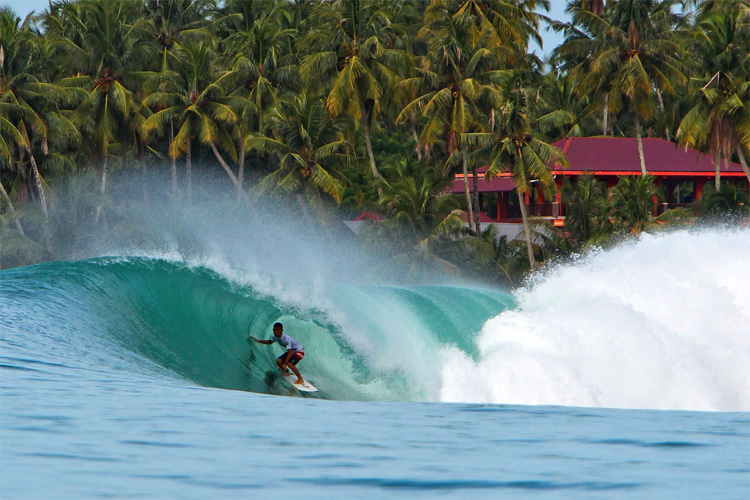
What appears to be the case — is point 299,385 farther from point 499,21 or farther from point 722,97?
point 499,21

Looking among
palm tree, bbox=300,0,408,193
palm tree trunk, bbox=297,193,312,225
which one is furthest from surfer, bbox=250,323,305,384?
palm tree, bbox=300,0,408,193

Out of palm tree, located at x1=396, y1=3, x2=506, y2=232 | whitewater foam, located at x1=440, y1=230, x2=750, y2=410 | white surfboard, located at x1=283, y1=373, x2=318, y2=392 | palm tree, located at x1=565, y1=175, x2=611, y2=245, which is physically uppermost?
palm tree, located at x1=396, y1=3, x2=506, y2=232

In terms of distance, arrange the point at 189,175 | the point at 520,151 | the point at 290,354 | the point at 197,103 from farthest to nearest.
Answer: the point at 189,175 < the point at 197,103 < the point at 520,151 < the point at 290,354

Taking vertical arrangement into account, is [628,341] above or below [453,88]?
below

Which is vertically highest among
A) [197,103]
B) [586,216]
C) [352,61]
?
[352,61]

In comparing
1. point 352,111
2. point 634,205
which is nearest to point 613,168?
point 634,205

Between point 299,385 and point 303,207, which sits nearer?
point 299,385

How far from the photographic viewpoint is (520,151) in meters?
35.3

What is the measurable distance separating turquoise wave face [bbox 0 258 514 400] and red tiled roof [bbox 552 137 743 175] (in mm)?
26918

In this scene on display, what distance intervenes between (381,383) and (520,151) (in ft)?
69.6

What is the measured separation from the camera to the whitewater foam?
14.1 m

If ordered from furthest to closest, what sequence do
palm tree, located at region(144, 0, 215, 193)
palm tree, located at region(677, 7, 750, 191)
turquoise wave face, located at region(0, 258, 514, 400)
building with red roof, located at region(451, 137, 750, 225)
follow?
palm tree, located at region(144, 0, 215, 193) < building with red roof, located at region(451, 137, 750, 225) < palm tree, located at region(677, 7, 750, 191) < turquoise wave face, located at region(0, 258, 514, 400)

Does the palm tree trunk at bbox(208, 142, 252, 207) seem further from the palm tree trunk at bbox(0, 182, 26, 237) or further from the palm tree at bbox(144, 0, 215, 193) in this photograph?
the palm tree trunk at bbox(0, 182, 26, 237)

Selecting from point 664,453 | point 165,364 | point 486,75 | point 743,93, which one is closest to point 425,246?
point 486,75
